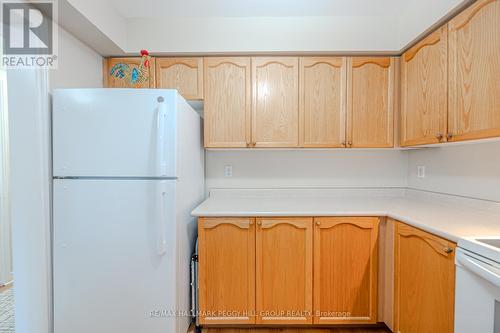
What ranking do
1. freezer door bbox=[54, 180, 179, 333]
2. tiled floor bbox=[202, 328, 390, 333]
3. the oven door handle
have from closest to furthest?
the oven door handle, freezer door bbox=[54, 180, 179, 333], tiled floor bbox=[202, 328, 390, 333]

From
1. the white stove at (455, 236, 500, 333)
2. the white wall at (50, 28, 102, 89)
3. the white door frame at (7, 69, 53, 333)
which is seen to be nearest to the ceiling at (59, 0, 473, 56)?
the white wall at (50, 28, 102, 89)

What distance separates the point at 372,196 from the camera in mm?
2402

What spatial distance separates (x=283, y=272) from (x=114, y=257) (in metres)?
1.08

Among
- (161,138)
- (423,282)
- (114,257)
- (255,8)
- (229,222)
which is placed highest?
(255,8)

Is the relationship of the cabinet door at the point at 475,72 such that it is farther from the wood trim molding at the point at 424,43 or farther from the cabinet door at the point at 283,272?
the cabinet door at the point at 283,272

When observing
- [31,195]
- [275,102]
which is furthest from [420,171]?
[31,195]

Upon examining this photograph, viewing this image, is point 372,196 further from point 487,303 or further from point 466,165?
point 487,303

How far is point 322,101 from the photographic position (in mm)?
2129

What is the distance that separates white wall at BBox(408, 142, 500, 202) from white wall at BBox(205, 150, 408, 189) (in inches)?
8.9

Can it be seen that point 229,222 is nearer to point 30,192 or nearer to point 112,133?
point 112,133

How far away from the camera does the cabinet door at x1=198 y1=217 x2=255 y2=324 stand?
69.8 inches

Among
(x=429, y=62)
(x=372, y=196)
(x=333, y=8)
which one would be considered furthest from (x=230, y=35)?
(x=372, y=196)

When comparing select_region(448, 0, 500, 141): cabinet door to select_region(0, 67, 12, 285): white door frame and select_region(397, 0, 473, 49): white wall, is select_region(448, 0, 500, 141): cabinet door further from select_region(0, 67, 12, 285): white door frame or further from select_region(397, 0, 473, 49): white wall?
select_region(0, 67, 12, 285): white door frame

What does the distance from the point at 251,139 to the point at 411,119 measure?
124cm
